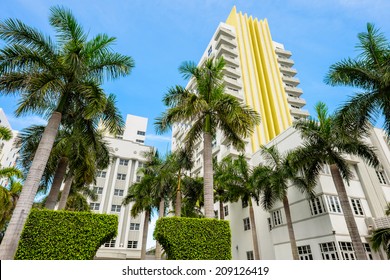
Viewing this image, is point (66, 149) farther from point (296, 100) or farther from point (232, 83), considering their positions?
point (296, 100)

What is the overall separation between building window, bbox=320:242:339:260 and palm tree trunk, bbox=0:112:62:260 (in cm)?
2222

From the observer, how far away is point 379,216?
22.2 metres

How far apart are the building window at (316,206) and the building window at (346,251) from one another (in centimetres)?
301

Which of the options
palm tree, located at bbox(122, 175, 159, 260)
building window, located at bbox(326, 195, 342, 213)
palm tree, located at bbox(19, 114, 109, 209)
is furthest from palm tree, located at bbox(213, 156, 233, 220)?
palm tree, located at bbox(19, 114, 109, 209)

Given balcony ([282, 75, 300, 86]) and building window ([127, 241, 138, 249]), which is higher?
balcony ([282, 75, 300, 86])

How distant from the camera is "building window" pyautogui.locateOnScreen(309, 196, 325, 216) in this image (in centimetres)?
2147

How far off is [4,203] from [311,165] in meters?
25.1

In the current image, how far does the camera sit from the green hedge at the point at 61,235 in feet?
27.1

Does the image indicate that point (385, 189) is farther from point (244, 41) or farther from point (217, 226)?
point (244, 41)

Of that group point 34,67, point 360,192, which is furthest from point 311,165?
point 34,67

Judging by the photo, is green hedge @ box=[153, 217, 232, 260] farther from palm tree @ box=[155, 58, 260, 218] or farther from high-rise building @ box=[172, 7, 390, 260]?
high-rise building @ box=[172, 7, 390, 260]

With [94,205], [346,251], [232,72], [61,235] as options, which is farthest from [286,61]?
[61,235]

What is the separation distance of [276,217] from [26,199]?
945 inches

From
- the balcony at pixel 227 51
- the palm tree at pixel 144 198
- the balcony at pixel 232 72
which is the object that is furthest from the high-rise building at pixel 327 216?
the balcony at pixel 227 51
